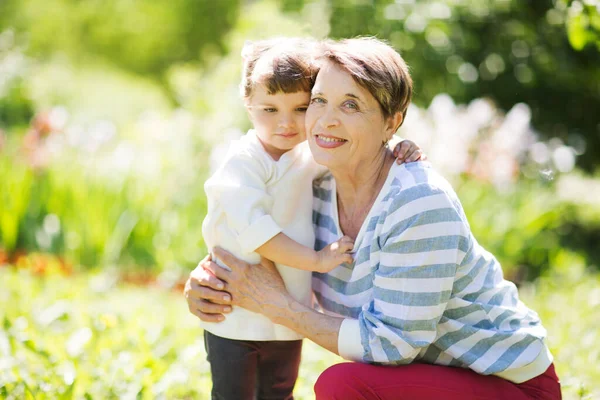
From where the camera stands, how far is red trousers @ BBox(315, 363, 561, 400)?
6.86 feet

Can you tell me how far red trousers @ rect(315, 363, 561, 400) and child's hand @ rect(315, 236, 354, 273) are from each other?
0.30 m

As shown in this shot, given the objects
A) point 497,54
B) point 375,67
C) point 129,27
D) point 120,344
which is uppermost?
point 129,27

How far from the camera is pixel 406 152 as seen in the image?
226cm

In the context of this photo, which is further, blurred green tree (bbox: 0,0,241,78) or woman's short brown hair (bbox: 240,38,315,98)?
blurred green tree (bbox: 0,0,241,78)

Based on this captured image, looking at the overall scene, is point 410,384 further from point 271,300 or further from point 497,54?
point 497,54

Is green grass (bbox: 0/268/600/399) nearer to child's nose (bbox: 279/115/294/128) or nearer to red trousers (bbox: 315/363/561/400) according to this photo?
red trousers (bbox: 315/363/561/400)

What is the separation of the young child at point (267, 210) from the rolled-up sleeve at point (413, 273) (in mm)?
192

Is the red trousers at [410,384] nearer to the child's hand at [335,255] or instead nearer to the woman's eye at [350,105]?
the child's hand at [335,255]

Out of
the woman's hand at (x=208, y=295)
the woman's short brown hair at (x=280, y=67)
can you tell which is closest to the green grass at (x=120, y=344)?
the woman's hand at (x=208, y=295)

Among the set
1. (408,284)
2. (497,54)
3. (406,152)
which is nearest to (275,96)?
(406,152)

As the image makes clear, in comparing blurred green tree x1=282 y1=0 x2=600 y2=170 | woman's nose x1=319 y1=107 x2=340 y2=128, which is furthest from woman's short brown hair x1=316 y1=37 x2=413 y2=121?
blurred green tree x1=282 y1=0 x2=600 y2=170

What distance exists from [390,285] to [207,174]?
12.0 ft

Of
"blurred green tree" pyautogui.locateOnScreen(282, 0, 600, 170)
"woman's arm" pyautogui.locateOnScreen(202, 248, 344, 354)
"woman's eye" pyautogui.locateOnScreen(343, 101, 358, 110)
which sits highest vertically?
"blurred green tree" pyautogui.locateOnScreen(282, 0, 600, 170)

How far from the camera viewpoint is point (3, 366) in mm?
2830
